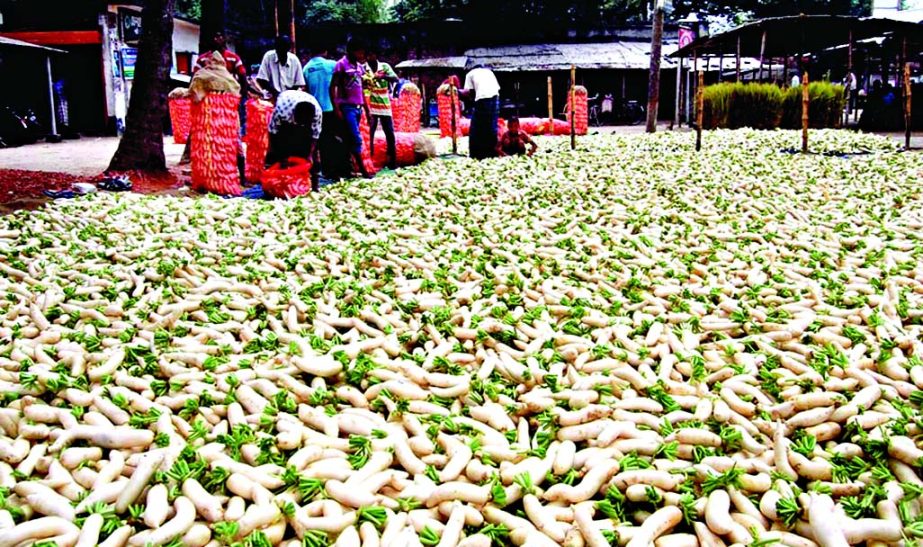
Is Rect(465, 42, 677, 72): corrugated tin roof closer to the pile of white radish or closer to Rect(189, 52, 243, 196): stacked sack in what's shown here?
Rect(189, 52, 243, 196): stacked sack

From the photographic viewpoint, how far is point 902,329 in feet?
10.1

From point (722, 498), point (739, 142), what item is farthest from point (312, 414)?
point (739, 142)

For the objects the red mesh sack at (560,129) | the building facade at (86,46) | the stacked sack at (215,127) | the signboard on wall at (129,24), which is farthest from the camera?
the signboard on wall at (129,24)

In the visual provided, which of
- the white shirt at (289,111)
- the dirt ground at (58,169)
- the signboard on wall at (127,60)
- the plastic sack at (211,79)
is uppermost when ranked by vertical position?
the signboard on wall at (127,60)

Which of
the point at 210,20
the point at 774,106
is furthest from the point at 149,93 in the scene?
the point at 774,106

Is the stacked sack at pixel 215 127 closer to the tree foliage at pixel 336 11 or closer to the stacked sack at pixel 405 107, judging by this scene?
the stacked sack at pixel 405 107

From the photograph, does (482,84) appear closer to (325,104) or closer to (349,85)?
(349,85)

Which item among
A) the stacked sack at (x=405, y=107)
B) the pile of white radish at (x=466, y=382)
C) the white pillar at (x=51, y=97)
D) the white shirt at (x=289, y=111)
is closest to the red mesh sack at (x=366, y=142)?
the white shirt at (x=289, y=111)

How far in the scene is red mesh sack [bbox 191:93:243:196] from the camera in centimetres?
702

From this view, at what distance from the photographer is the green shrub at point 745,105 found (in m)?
15.7

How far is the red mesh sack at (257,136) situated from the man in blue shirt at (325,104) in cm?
50

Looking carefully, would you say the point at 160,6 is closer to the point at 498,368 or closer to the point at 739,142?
the point at 498,368

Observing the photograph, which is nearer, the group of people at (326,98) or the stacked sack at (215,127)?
the stacked sack at (215,127)

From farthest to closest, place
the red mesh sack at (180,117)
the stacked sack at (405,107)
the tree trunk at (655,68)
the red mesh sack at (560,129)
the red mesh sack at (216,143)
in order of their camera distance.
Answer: the red mesh sack at (560,129)
the tree trunk at (655,68)
the red mesh sack at (180,117)
the stacked sack at (405,107)
the red mesh sack at (216,143)
